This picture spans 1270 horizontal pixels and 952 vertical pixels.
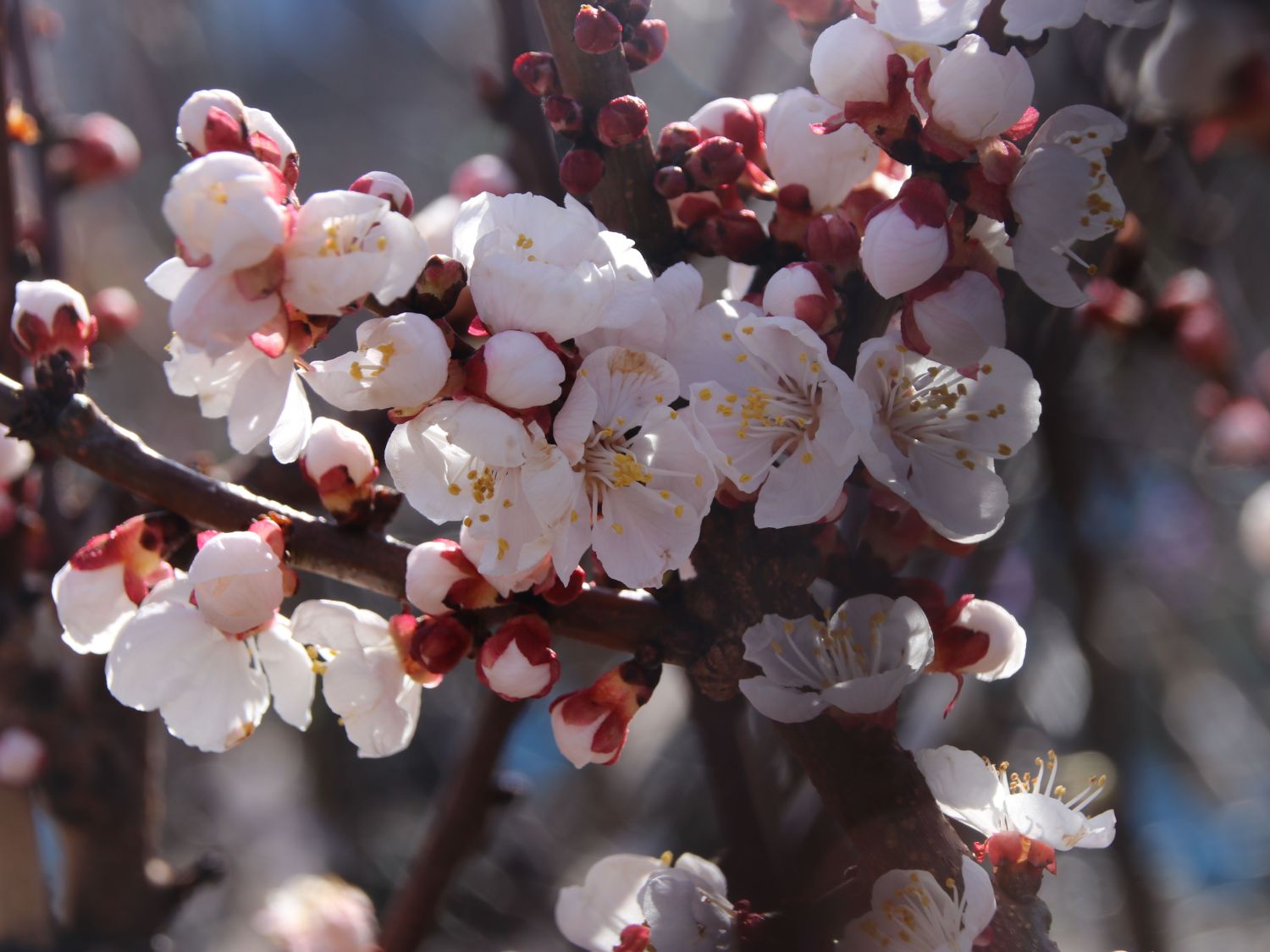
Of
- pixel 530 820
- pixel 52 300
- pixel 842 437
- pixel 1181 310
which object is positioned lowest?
pixel 530 820

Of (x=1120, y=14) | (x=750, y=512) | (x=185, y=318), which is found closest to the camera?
(x=185, y=318)

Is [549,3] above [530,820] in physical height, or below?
above

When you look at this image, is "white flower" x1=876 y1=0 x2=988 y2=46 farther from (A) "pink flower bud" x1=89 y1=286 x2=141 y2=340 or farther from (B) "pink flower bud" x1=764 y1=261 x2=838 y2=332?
(A) "pink flower bud" x1=89 y1=286 x2=141 y2=340

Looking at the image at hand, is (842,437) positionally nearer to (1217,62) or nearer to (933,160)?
(933,160)

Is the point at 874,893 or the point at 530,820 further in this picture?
the point at 530,820

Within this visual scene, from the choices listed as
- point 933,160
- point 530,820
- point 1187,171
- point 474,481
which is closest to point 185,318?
point 474,481

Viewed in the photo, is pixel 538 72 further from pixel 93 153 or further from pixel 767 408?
pixel 93 153

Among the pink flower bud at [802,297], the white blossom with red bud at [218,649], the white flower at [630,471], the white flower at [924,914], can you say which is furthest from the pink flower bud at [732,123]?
the white flower at [924,914]
